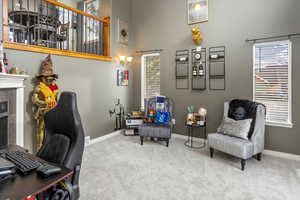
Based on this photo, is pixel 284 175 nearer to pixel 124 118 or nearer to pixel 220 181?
pixel 220 181

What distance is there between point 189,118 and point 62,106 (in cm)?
286

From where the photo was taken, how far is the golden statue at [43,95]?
2.91 metres

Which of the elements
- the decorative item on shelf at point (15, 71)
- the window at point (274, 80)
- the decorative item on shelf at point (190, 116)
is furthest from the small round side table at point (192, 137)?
the decorative item on shelf at point (15, 71)

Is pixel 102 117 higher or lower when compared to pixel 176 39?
lower

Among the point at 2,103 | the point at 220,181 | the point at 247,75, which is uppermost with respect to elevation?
the point at 247,75

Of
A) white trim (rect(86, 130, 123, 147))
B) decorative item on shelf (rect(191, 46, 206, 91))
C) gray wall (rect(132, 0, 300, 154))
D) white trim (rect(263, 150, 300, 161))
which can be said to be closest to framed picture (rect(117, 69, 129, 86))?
gray wall (rect(132, 0, 300, 154))

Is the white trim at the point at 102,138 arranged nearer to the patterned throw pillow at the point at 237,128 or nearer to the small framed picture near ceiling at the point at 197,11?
the patterned throw pillow at the point at 237,128

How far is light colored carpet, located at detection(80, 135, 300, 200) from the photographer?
2.17 metres

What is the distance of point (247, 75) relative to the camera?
357cm

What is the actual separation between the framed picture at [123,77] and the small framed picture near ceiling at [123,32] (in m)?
0.80

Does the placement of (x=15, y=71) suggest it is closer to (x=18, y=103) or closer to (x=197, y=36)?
(x=18, y=103)

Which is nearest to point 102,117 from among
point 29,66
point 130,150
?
point 130,150

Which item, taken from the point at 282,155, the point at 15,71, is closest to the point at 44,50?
the point at 15,71

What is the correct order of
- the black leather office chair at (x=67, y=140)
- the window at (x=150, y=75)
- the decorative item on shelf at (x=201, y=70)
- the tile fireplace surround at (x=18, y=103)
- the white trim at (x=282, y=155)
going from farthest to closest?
the window at (x=150, y=75) < the decorative item on shelf at (x=201, y=70) < the white trim at (x=282, y=155) < the tile fireplace surround at (x=18, y=103) < the black leather office chair at (x=67, y=140)
